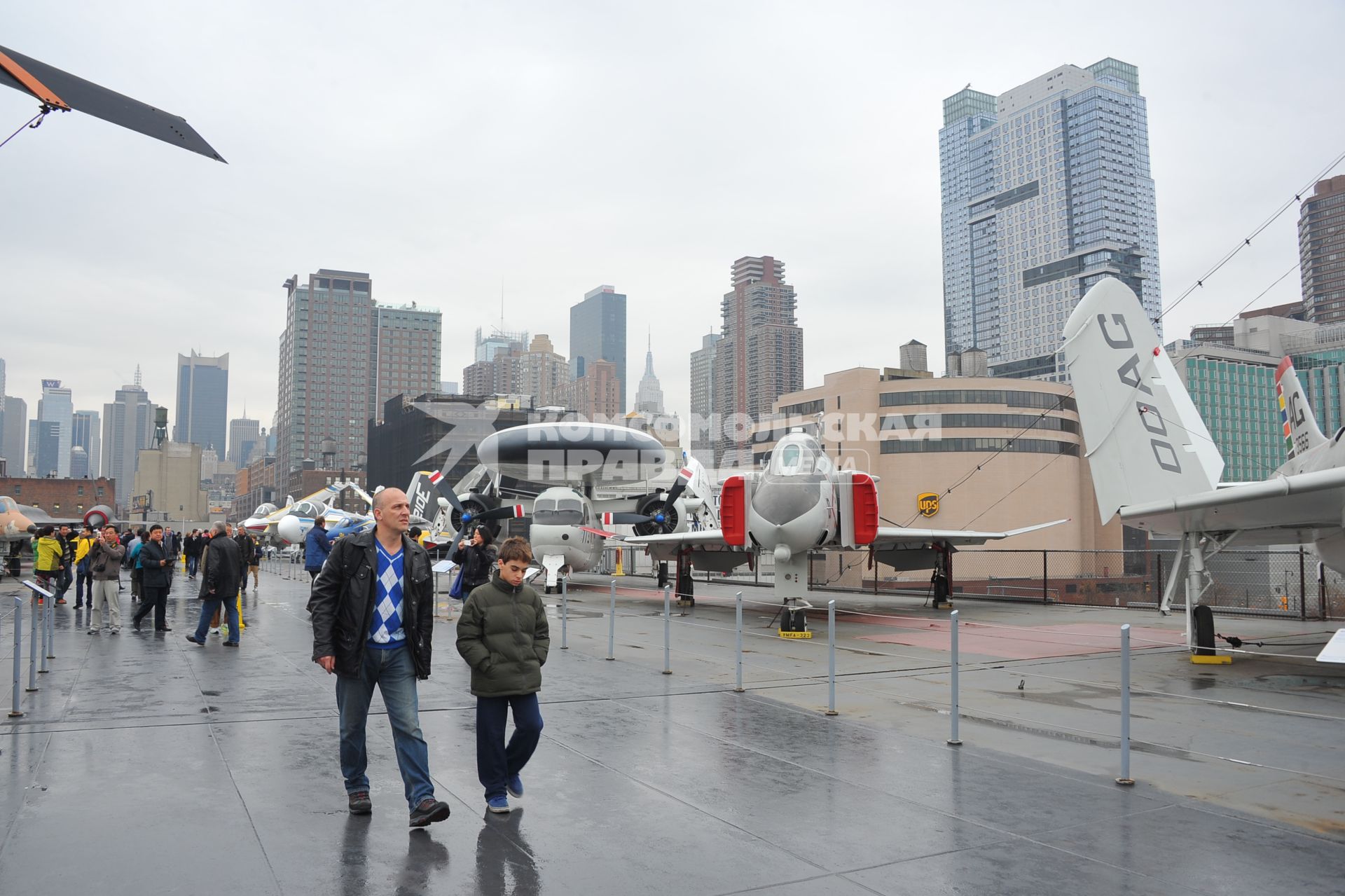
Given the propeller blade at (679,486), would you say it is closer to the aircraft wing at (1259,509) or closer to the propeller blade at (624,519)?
the propeller blade at (624,519)

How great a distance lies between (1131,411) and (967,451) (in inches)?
2852

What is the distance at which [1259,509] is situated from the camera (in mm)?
10594

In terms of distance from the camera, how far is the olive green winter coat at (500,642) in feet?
16.4

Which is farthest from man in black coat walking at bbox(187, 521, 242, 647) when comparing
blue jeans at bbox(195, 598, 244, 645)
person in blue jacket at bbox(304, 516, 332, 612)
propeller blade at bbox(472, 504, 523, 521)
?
propeller blade at bbox(472, 504, 523, 521)

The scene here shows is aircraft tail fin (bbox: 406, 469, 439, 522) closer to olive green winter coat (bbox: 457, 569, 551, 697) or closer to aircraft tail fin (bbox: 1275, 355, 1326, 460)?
aircraft tail fin (bbox: 1275, 355, 1326, 460)

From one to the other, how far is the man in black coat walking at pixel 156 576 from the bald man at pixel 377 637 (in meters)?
10.3

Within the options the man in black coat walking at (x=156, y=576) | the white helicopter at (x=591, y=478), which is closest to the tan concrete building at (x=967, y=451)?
the white helicopter at (x=591, y=478)

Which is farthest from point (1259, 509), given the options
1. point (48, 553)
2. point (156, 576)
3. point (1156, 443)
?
point (48, 553)

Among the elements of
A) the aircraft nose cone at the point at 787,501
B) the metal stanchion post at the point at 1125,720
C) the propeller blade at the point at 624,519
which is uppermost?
the aircraft nose cone at the point at 787,501

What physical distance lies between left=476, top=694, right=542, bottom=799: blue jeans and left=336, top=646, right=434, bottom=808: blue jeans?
Result: 0.32 m

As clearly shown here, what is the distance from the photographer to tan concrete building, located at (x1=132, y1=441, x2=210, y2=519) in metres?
154

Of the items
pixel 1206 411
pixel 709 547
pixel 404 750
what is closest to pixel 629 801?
pixel 404 750

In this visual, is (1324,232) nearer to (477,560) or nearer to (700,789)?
(477,560)

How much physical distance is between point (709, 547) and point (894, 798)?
17064mm
